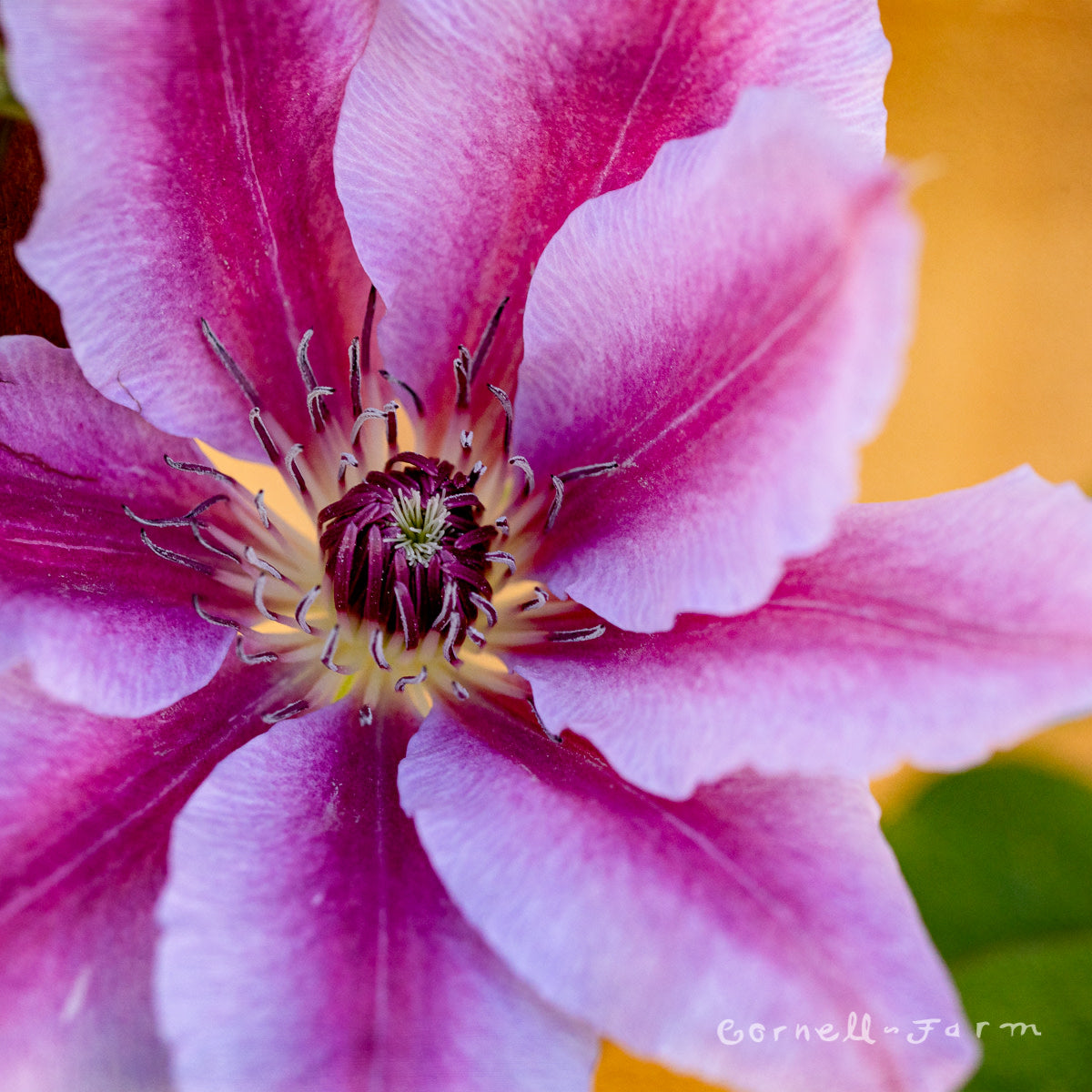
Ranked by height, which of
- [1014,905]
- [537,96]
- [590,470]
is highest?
[537,96]

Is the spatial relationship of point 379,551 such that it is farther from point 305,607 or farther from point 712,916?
point 712,916

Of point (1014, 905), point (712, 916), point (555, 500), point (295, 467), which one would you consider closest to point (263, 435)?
point (295, 467)

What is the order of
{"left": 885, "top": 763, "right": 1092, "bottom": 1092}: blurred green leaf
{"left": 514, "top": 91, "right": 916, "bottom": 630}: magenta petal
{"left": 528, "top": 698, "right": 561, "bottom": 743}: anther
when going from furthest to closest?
{"left": 885, "top": 763, "right": 1092, "bottom": 1092}: blurred green leaf, {"left": 528, "top": 698, "right": 561, "bottom": 743}: anther, {"left": 514, "top": 91, "right": 916, "bottom": 630}: magenta petal

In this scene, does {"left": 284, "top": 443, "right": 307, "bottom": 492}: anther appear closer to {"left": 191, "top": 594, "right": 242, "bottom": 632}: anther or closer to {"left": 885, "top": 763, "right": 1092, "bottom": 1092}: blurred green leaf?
{"left": 191, "top": 594, "right": 242, "bottom": 632}: anther

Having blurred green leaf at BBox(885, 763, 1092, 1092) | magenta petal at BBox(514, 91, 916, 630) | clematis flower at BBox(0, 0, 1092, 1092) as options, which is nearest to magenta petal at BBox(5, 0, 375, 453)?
clematis flower at BBox(0, 0, 1092, 1092)

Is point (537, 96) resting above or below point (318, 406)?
above

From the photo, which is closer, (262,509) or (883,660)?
(883,660)

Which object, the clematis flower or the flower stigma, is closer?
the clematis flower
